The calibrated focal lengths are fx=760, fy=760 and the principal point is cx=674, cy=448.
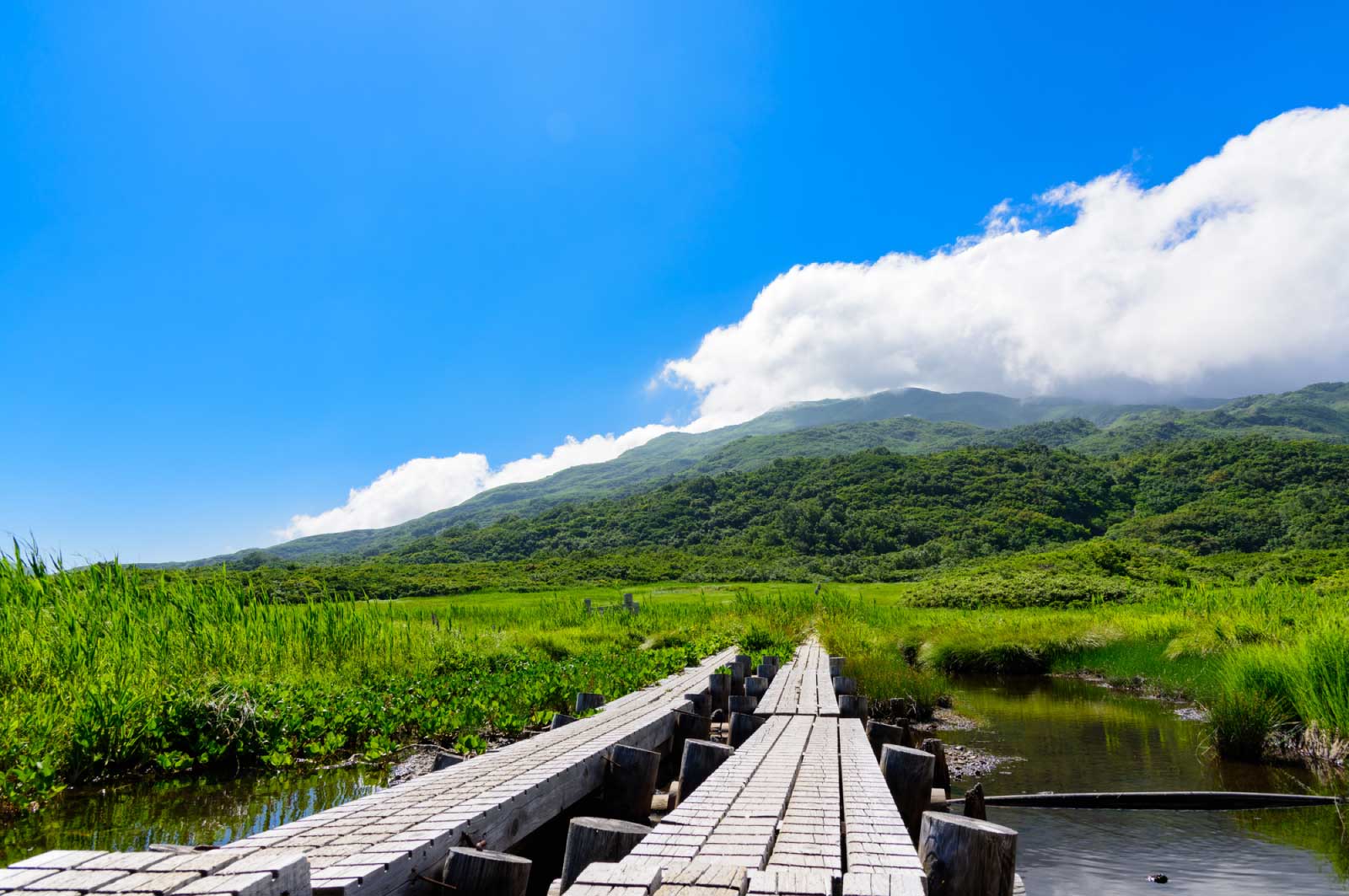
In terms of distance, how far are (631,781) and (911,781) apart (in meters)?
2.00

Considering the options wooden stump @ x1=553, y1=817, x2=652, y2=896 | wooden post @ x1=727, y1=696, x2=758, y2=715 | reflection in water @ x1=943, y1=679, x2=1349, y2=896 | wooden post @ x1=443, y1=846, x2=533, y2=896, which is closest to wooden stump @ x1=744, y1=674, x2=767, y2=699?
wooden post @ x1=727, y1=696, x2=758, y2=715

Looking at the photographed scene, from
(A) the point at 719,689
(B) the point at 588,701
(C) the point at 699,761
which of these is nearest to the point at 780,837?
(C) the point at 699,761

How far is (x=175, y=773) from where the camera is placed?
25.3ft

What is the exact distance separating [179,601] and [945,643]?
20.2m

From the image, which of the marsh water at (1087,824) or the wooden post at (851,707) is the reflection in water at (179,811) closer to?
the marsh water at (1087,824)

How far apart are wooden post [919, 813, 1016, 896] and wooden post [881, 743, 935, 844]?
2.21 metres

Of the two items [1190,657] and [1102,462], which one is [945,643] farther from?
[1102,462]

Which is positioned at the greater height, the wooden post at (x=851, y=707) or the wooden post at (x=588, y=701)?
the wooden post at (x=588, y=701)

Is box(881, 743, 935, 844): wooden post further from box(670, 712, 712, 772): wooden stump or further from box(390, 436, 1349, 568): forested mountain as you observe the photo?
box(390, 436, 1349, 568): forested mountain

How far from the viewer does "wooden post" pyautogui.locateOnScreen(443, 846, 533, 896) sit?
2994mm

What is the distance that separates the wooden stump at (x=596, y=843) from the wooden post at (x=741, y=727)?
430cm

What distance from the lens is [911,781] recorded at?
5426 mm

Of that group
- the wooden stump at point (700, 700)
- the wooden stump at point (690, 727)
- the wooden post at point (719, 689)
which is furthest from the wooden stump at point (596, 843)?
the wooden post at point (719, 689)

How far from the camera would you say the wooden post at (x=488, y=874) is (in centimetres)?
299
